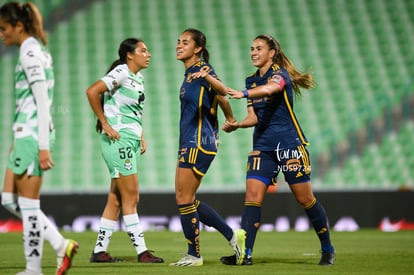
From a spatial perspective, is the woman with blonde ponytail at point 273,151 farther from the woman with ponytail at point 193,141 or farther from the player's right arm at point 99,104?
the player's right arm at point 99,104

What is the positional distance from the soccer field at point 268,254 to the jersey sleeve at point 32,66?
6.23 feet

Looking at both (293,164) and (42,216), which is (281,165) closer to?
(293,164)

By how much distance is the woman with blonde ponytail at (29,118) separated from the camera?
5590mm

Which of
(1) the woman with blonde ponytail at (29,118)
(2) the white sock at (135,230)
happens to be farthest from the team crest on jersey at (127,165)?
(1) the woman with blonde ponytail at (29,118)

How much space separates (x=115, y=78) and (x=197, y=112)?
83 cm

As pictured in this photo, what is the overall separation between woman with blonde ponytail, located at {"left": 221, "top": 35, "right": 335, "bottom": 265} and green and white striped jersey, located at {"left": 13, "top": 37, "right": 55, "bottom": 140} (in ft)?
7.72

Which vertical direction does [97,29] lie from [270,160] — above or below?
above

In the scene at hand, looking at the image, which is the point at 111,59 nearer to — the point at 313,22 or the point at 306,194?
the point at 313,22

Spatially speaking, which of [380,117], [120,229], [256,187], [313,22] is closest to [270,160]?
[256,187]

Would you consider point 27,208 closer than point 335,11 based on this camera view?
Yes

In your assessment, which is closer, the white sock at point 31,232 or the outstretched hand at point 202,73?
the white sock at point 31,232

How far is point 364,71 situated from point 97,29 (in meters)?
6.51

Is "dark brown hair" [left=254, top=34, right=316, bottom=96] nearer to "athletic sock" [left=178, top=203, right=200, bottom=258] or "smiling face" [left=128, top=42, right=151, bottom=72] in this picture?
"smiling face" [left=128, top=42, right=151, bottom=72]

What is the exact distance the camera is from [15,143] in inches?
224
